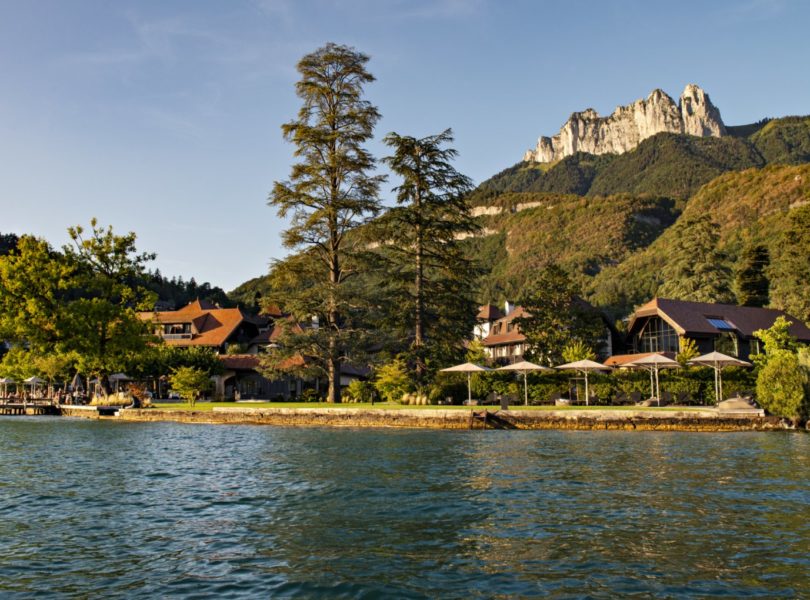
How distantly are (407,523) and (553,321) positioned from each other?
43489 mm

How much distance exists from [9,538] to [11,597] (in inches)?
135

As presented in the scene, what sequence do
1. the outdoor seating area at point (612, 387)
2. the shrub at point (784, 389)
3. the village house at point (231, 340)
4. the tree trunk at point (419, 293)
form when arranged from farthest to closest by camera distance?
1. the village house at point (231, 340)
2. the tree trunk at point (419, 293)
3. the outdoor seating area at point (612, 387)
4. the shrub at point (784, 389)

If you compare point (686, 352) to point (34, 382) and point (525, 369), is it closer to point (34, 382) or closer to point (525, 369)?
point (525, 369)

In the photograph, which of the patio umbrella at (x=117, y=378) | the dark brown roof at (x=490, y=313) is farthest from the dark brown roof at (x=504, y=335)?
the patio umbrella at (x=117, y=378)

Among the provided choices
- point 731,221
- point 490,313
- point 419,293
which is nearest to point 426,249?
point 419,293

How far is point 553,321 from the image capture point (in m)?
54.0

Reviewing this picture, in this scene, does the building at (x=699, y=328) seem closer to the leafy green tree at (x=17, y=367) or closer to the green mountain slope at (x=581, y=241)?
the leafy green tree at (x=17, y=367)

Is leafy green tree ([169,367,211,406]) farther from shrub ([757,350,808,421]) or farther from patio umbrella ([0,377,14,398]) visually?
shrub ([757,350,808,421])

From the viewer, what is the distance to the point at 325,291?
143ft

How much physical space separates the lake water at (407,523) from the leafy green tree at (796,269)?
5621 cm

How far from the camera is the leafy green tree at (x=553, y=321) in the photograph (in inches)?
2122

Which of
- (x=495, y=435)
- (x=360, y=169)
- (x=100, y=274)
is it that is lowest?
(x=495, y=435)

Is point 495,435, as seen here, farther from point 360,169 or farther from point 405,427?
point 360,169

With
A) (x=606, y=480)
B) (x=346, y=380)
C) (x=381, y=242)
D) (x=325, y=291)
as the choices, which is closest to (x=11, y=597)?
(x=606, y=480)
